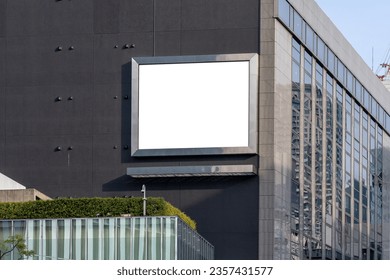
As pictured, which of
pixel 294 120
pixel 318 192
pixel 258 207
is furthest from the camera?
pixel 318 192

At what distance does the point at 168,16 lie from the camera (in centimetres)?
10738

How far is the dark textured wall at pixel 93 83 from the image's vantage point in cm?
10644

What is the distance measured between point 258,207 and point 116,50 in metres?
17.0

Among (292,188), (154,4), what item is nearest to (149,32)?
(154,4)

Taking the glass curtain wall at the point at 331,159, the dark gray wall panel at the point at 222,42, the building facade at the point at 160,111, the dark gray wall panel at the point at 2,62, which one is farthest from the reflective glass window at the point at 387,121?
the dark gray wall panel at the point at 2,62

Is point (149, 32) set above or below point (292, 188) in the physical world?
above

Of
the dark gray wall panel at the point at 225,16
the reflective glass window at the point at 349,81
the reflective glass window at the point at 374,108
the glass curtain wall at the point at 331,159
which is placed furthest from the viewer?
the reflective glass window at the point at 374,108

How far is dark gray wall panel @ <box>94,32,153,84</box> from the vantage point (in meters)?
108

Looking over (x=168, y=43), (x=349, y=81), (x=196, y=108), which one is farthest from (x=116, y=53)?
(x=349, y=81)

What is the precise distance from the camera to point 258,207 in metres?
104

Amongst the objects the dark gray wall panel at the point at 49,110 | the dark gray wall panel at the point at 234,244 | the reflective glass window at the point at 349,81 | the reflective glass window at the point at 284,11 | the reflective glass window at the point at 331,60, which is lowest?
the dark gray wall panel at the point at 234,244

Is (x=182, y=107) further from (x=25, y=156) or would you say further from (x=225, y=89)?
(x=25, y=156)

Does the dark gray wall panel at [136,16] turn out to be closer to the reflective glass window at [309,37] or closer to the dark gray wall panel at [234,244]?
the reflective glass window at [309,37]

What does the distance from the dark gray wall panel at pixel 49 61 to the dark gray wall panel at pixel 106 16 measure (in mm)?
1306
